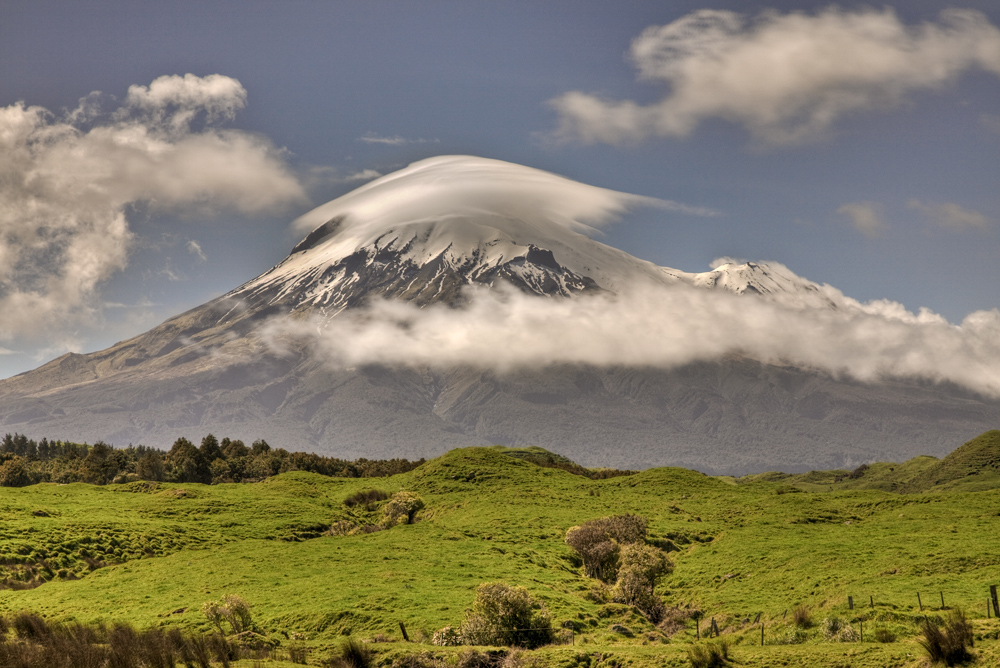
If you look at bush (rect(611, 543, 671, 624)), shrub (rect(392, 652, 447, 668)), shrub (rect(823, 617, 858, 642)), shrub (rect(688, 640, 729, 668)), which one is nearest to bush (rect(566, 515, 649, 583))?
bush (rect(611, 543, 671, 624))

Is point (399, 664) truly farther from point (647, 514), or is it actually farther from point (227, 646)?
point (647, 514)

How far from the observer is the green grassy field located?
37.4 m

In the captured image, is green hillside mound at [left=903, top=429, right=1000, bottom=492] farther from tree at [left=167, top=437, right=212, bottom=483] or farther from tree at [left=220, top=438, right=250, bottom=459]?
tree at [left=220, top=438, right=250, bottom=459]

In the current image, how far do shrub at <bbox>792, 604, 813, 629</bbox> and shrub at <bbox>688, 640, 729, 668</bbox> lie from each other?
35.2 feet

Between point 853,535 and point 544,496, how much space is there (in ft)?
127

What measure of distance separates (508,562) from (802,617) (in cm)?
2401

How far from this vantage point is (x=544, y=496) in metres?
92.1

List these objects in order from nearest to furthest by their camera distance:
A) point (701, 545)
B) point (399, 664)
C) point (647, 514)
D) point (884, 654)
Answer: point (884, 654)
point (399, 664)
point (701, 545)
point (647, 514)

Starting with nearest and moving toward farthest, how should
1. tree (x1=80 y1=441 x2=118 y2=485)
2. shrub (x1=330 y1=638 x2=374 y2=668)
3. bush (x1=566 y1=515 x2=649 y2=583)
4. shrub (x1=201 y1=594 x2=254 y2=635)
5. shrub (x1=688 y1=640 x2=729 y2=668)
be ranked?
1. shrub (x1=688 y1=640 x2=729 y2=668)
2. shrub (x1=330 y1=638 x2=374 y2=668)
3. shrub (x1=201 y1=594 x2=254 y2=635)
4. bush (x1=566 y1=515 x2=649 y2=583)
5. tree (x1=80 y1=441 x2=118 y2=485)

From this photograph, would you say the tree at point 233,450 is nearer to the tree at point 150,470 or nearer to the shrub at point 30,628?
the tree at point 150,470

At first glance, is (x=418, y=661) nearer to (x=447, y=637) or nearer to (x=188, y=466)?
(x=447, y=637)

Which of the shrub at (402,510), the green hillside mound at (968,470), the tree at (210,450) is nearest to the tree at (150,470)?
the tree at (210,450)

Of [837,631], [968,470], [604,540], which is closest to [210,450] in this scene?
[604,540]

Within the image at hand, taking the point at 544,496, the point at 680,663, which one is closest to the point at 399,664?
the point at 680,663
